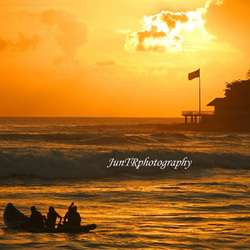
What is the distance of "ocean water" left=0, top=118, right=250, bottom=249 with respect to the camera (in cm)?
1623

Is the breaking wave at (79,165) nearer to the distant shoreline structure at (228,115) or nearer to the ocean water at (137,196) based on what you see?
the ocean water at (137,196)

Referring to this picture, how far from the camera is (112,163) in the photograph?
4000cm

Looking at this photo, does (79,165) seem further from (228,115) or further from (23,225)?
(228,115)

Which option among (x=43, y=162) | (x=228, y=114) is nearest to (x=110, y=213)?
(x=43, y=162)

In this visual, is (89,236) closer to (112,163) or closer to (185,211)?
(185,211)

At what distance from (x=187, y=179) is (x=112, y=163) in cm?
913

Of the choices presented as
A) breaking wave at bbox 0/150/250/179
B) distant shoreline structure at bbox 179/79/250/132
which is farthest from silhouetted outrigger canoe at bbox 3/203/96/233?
distant shoreline structure at bbox 179/79/250/132

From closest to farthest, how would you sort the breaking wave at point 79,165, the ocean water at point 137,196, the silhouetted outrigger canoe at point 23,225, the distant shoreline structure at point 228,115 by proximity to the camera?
the ocean water at point 137,196 → the silhouetted outrigger canoe at point 23,225 → the breaking wave at point 79,165 → the distant shoreline structure at point 228,115

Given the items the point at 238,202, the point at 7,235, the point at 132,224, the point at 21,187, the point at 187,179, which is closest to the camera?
the point at 7,235

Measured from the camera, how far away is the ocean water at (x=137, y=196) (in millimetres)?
16234

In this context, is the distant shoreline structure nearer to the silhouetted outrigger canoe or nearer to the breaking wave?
the breaking wave

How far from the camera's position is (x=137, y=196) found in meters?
24.5

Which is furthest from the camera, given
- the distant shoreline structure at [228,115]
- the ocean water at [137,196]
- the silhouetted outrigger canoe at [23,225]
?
the distant shoreline structure at [228,115]

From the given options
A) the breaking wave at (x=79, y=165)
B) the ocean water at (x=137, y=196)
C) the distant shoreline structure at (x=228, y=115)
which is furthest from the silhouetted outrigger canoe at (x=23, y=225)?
the distant shoreline structure at (x=228, y=115)
